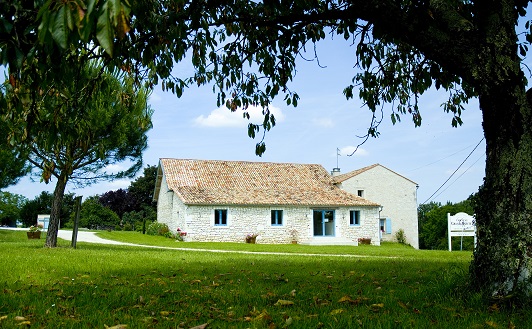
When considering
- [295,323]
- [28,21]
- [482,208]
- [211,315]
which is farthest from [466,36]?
[28,21]

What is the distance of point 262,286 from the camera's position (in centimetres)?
678

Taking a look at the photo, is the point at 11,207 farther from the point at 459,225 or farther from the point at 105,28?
the point at 105,28

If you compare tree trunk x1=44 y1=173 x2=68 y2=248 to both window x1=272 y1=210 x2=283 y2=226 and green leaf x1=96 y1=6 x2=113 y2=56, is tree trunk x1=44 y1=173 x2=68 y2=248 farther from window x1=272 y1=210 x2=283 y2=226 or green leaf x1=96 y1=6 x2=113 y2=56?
green leaf x1=96 y1=6 x2=113 y2=56

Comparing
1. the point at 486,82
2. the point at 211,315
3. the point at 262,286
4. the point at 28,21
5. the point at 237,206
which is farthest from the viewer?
the point at 237,206

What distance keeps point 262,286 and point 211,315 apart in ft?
7.47

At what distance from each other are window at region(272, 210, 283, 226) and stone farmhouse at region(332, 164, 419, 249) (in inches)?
352

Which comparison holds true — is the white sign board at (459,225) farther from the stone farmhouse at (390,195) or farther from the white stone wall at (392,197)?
the white stone wall at (392,197)

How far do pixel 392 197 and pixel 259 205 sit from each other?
14180mm

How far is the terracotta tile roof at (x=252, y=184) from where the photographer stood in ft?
111

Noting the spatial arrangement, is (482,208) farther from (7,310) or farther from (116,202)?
(116,202)

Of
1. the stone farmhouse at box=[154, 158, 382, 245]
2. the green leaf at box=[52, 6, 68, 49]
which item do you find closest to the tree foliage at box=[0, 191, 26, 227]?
the stone farmhouse at box=[154, 158, 382, 245]

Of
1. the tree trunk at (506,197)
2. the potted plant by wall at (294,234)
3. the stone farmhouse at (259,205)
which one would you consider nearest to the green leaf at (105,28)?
the tree trunk at (506,197)

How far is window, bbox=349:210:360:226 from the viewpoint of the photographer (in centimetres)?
3588

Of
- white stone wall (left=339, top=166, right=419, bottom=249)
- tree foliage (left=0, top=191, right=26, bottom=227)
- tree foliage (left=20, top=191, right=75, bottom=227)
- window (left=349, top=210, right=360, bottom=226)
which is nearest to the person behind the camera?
window (left=349, top=210, right=360, bottom=226)
